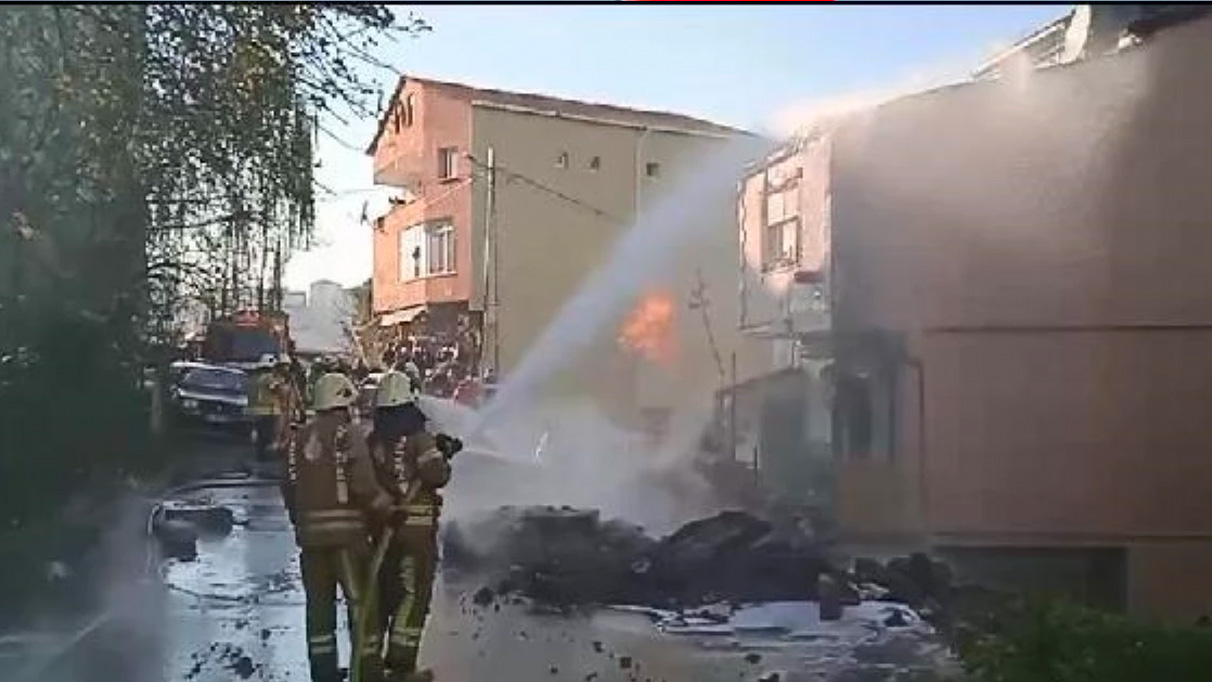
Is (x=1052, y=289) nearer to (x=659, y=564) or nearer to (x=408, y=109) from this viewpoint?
(x=659, y=564)

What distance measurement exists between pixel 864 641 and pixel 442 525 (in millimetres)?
1433

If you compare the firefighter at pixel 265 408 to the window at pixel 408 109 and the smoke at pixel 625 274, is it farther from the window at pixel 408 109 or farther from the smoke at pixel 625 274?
→ the window at pixel 408 109

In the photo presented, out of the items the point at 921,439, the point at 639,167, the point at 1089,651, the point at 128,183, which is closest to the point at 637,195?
the point at 639,167

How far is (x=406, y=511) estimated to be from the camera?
567 centimetres

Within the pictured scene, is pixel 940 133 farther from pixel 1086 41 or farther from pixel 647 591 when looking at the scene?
pixel 647 591

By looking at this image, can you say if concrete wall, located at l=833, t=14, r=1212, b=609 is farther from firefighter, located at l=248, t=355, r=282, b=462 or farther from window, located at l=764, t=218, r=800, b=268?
firefighter, located at l=248, t=355, r=282, b=462

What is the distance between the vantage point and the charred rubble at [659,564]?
588cm

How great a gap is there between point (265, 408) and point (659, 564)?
1358mm

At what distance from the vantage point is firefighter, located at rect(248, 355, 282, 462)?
5824mm

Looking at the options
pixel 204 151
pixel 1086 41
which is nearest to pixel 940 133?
pixel 1086 41

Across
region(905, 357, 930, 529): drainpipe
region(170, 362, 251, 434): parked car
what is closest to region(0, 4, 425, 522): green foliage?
region(170, 362, 251, 434): parked car

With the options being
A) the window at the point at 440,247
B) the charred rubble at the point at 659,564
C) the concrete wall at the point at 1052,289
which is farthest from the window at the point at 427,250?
the concrete wall at the point at 1052,289

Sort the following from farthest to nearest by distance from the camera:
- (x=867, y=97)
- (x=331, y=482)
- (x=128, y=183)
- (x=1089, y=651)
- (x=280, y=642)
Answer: (x=128, y=183) → (x=280, y=642) → (x=867, y=97) → (x=331, y=482) → (x=1089, y=651)

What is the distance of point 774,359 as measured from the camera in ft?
19.4
